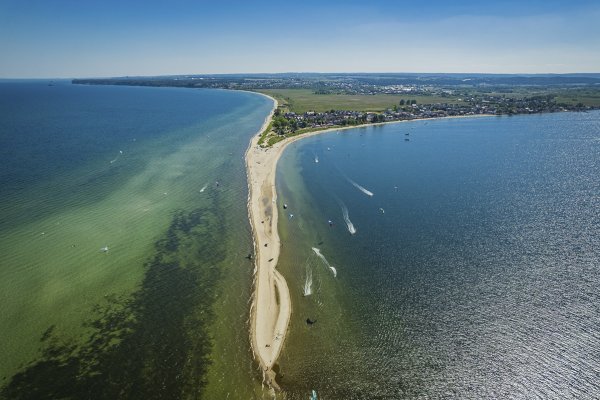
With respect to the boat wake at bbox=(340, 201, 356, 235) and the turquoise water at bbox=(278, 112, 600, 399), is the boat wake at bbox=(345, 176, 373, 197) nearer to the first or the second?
the turquoise water at bbox=(278, 112, 600, 399)

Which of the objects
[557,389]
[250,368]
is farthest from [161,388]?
[557,389]

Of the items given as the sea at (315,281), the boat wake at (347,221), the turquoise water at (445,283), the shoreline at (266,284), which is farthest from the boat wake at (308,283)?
the boat wake at (347,221)

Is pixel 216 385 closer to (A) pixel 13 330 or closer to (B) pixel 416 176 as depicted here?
(A) pixel 13 330

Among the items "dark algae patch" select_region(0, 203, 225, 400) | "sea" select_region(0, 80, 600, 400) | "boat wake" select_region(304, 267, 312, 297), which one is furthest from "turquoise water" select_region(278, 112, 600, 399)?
"dark algae patch" select_region(0, 203, 225, 400)

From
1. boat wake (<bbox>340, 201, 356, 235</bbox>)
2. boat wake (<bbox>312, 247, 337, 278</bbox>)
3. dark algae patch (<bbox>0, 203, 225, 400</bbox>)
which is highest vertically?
boat wake (<bbox>340, 201, 356, 235</bbox>)

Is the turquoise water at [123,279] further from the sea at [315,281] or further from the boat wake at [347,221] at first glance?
the boat wake at [347,221]
